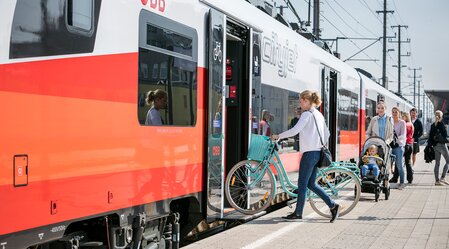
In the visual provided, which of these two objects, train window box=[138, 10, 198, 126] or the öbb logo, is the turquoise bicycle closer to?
train window box=[138, 10, 198, 126]

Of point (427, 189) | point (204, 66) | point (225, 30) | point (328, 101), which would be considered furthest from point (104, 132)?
point (427, 189)

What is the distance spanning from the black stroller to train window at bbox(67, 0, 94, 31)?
769cm

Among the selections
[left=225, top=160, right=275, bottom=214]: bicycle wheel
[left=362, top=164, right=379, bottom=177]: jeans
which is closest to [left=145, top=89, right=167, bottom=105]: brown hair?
[left=225, top=160, right=275, bottom=214]: bicycle wheel

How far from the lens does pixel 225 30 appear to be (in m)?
7.38

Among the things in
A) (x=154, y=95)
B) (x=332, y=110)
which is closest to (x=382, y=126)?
(x=332, y=110)

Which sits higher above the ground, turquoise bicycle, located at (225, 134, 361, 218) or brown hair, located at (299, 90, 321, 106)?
brown hair, located at (299, 90, 321, 106)

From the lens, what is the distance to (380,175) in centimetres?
1168

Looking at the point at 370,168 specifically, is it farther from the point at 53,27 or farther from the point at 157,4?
the point at 53,27

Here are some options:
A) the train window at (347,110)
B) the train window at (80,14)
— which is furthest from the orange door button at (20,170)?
the train window at (347,110)

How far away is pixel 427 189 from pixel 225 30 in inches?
327

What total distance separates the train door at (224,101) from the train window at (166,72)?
43 centimetres

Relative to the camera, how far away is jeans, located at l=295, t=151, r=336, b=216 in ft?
28.3

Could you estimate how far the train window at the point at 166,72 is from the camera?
18.4 feet

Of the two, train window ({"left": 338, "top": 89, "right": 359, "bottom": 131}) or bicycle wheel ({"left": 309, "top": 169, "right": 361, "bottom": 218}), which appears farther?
train window ({"left": 338, "top": 89, "right": 359, "bottom": 131})
